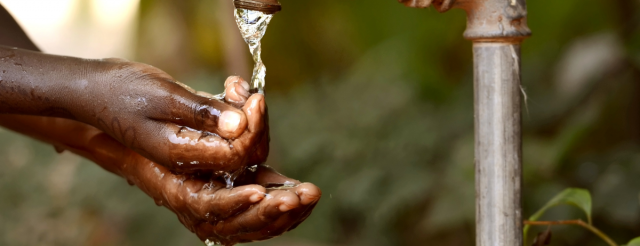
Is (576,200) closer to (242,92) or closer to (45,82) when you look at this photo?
(242,92)

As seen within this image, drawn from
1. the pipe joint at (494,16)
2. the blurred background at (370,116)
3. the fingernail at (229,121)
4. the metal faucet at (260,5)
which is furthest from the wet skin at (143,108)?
the blurred background at (370,116)

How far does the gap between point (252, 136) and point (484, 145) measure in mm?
276

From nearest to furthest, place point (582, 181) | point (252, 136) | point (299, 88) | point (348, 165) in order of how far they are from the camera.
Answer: point (252, 136) → point (582, 181) → point (348, 165) → point (299, 88)

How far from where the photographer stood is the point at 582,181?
1.63 m

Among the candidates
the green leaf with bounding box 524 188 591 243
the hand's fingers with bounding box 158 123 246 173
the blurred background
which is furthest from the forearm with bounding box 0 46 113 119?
the blurred background

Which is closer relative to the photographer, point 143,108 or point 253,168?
point 143,108

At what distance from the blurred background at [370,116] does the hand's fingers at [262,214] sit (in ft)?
3.69

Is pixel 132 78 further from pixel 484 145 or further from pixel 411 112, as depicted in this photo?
pixel 411 112

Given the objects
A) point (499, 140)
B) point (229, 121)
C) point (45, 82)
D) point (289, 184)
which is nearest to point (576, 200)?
point (499, 140)

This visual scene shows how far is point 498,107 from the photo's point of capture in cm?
68

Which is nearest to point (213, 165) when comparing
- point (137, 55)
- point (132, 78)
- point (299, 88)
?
point (132, 78)

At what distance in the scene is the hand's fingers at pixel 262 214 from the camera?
1.95 ft

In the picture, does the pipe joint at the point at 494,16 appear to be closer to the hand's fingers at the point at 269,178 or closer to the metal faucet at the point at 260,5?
the metal faucet at the point at 260,5

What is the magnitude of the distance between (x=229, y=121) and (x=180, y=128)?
7 centimetres
